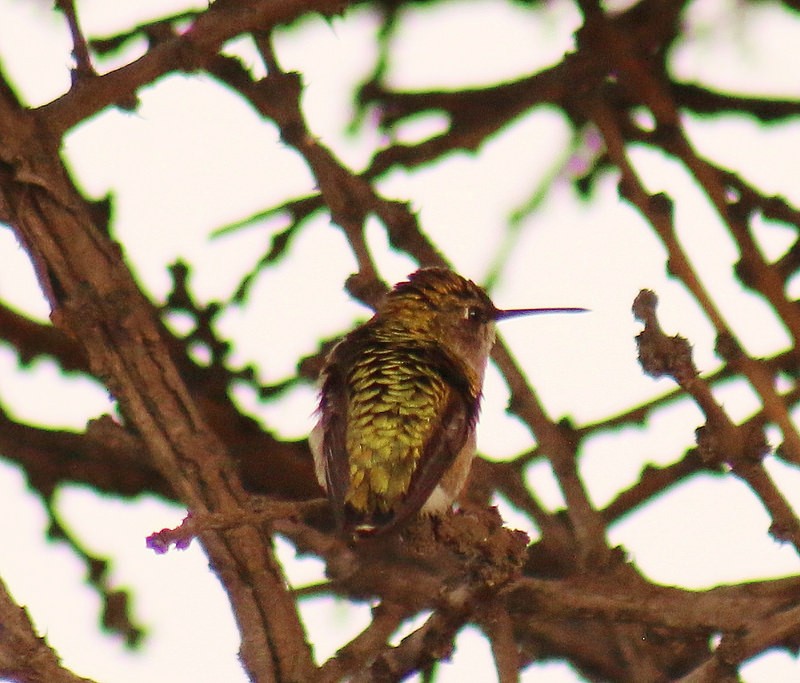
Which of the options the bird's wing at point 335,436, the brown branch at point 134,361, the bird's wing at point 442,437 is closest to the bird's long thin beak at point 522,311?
the bird's wing at point 442,437

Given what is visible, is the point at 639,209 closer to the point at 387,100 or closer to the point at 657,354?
the point at 657,354

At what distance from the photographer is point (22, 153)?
371 centimetres

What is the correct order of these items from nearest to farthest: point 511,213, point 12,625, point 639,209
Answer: point 12,625 → point 639,209 → point 511,213

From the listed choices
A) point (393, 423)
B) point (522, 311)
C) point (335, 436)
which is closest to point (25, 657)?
point (335, 436)

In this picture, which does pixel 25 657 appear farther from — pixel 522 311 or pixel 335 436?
pixel 522 311

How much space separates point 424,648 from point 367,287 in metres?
1.44

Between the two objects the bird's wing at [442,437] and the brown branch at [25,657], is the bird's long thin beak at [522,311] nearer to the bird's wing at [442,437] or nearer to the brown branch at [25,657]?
the bird's wing at [442,437]

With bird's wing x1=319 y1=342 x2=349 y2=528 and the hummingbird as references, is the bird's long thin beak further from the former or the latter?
bird's wing x1=319 y1=342 x2=349 y2=528

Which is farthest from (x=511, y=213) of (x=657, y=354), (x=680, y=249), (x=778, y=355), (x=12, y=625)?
(x=12, y=625)

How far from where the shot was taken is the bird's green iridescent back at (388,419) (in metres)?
3.90

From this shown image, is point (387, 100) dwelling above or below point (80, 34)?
above

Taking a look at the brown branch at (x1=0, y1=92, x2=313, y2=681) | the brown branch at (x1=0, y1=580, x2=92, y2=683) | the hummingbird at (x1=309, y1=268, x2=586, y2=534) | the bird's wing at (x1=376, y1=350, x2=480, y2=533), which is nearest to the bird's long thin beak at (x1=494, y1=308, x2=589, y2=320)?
the hummingbird at (x1=309, y1=268, x2=586, y2=534)

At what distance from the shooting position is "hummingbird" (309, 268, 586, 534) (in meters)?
3.81

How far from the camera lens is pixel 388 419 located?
13.4 ft
